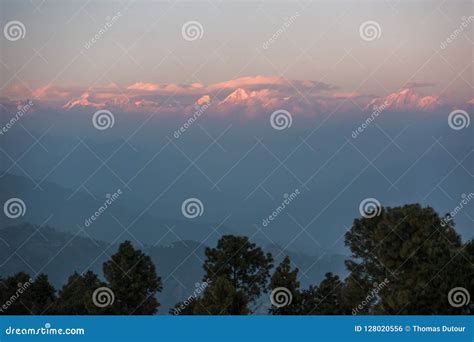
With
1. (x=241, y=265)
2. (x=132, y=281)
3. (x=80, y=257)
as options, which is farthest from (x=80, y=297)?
(x=80, y=257)

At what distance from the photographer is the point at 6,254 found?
27016mm

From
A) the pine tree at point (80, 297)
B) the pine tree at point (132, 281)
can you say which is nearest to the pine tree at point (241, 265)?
the pine tree at point (132, 281)

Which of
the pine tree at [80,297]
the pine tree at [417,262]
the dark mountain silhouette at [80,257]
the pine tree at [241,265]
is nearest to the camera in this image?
the pine tree at [417,262]

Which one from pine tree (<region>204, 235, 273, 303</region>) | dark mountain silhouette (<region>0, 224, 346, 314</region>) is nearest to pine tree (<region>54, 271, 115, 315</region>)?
pine tree (<region>204, 235, 273, 303</region>)

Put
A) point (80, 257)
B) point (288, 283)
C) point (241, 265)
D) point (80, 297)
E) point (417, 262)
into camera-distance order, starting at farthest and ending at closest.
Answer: point (80, 257) < point (80, 297) < point (241, 265) < point (288, 283) < point (417, 262)

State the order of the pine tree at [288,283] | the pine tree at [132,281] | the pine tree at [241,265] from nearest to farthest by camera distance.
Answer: the pine tree at [288,283] < the pine tree at [132,281] < the pine tree at [241,265]

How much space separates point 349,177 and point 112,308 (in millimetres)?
17240

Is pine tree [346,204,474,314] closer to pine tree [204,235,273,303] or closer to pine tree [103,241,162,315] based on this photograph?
pine tree [204,235,273,303]

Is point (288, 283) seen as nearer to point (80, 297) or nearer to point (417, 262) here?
point (417, 262)

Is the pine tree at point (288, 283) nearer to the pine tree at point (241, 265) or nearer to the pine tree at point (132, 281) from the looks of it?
the pine tree at point (241, 265)

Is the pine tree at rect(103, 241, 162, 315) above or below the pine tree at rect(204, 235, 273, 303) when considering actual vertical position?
below
